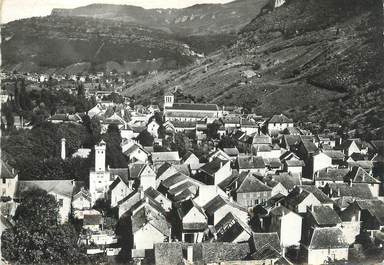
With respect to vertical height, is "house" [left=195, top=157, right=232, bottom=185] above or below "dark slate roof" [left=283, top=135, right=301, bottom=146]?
below

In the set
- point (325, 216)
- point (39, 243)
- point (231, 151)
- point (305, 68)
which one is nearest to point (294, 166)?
point (231, 151)

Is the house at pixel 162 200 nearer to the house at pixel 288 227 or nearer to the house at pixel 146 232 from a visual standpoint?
the house at pixel 146 232

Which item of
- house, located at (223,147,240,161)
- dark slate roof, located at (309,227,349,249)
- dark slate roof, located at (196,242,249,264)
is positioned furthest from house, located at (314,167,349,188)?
dark slate roof, located at (196,242,249,264)

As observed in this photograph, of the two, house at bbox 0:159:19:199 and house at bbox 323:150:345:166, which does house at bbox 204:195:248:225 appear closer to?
house at bbox 0:159:19:199

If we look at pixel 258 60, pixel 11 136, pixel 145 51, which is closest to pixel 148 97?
pixel 258 60

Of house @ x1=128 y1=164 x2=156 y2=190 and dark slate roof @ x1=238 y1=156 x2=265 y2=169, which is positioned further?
dark slate roof @ x1=238 y1=156 x2=265 y2=169

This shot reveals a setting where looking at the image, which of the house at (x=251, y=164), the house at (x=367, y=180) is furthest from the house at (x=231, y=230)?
the house at (x=367, y=180)

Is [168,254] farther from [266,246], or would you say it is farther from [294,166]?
[294,166]
